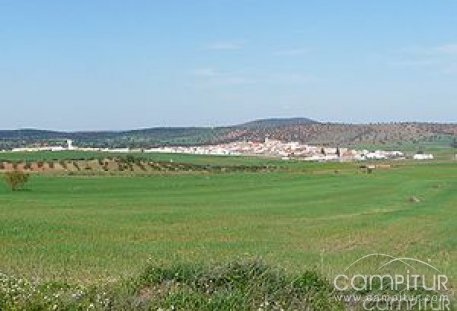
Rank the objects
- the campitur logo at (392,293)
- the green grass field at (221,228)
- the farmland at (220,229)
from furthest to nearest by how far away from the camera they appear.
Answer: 1. the green grass field at (221,228)
2. the farmland at (220,229)
3. the campitur logo at (392,293)

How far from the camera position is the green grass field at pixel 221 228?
2367 centimetres

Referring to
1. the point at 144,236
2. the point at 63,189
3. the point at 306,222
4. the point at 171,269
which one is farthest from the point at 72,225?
the point at 63,189

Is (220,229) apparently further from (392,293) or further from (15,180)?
(15,180)

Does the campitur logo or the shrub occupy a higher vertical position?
the campitur logo

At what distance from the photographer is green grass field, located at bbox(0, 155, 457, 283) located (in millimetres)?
23672

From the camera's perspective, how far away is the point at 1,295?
1273 cm

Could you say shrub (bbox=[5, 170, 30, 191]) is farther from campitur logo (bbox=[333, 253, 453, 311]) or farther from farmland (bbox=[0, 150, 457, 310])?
campitur logo (bbox=[333, 253, 453, 311])

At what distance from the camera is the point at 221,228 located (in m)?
35.4

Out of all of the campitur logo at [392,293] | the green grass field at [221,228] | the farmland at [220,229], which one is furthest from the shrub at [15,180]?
the campitur logo at [392,293]

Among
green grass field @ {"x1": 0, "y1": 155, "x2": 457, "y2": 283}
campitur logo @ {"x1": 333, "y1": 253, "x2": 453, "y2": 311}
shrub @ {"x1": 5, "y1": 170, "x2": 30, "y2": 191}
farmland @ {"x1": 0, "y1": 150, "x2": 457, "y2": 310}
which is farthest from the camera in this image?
shrub @ {"x1": 5, "y1": 170, "x2": 30, "y2": 191}

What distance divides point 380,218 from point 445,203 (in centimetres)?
1184

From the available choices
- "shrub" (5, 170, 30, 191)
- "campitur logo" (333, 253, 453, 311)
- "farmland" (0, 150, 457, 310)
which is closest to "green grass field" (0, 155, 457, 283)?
"farmland" (0, 150, 457, 310)

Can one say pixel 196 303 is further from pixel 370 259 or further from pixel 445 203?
pixel 445 203

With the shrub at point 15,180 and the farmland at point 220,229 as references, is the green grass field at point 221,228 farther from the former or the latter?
Result: the shrub at point 15,180
